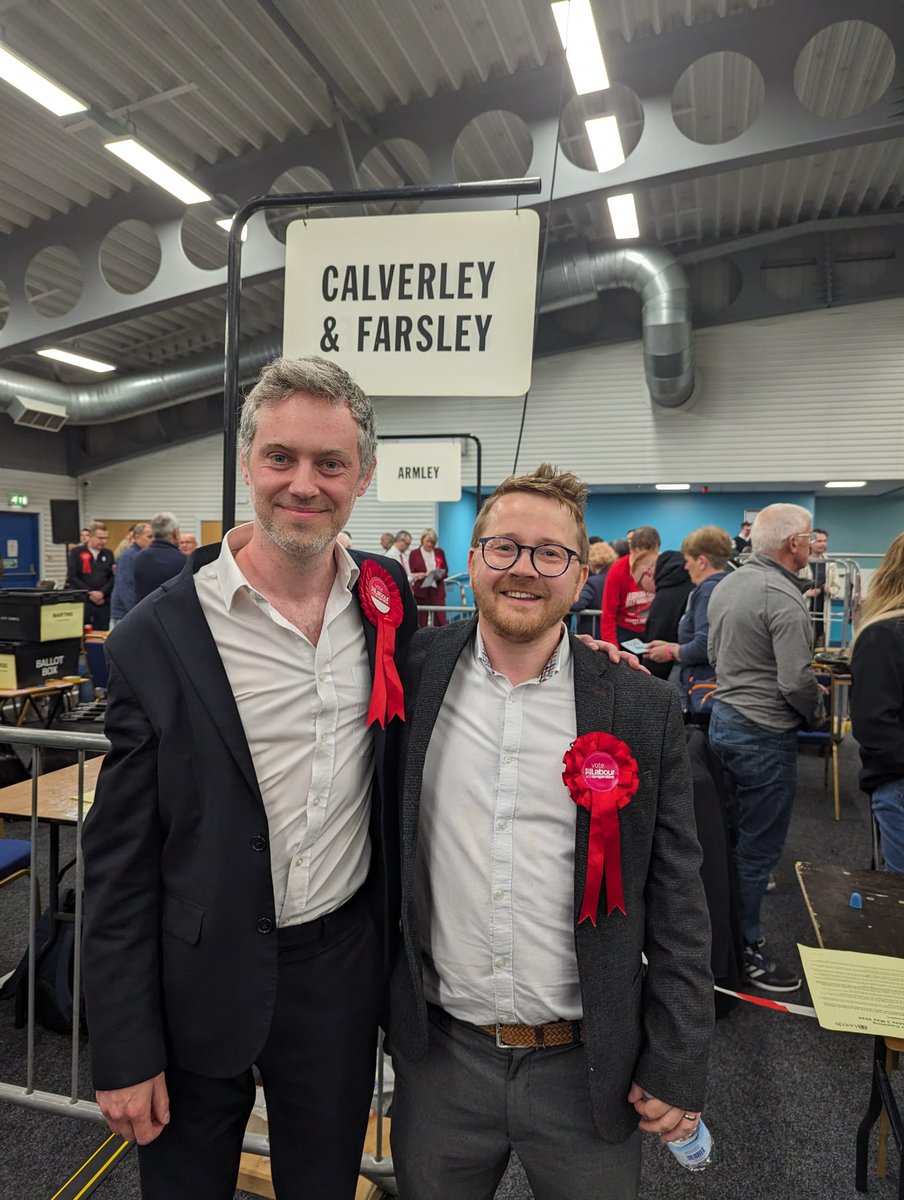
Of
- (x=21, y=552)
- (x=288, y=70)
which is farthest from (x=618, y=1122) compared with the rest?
(x=21, y=552)

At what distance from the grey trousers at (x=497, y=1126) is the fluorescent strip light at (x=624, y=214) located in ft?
22.9

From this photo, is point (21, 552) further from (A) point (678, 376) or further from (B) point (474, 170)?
(A) point (678, 376)

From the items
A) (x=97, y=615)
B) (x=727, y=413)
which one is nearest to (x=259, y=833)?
(x=97, y=615)

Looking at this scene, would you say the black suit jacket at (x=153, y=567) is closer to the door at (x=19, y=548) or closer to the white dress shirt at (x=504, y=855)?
the white dress shirt at (x=504, y=855)

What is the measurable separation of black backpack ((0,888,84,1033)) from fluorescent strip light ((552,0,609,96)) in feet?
14.5

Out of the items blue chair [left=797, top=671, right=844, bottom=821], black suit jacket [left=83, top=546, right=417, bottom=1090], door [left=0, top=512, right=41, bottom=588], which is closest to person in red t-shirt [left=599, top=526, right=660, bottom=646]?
blue chair [left=797, top=671, right=844, bottom=821]

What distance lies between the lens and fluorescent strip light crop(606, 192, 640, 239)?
6.81 metres

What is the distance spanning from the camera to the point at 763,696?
2805mm

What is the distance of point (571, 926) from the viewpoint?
47.0 inches

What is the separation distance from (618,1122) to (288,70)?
669 cm

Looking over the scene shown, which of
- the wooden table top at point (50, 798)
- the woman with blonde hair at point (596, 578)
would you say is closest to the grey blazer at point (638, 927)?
the wooden table top at point (50, 798)

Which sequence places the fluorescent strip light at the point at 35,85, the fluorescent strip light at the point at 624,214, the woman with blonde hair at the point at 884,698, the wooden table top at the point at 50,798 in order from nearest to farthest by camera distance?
the woman with blonde hair at the point at 884,698
the wooden table top at the point at 50,798
the fluorescent strip light at the point at 35,85
the fluorescent strip light at the point at 624,214

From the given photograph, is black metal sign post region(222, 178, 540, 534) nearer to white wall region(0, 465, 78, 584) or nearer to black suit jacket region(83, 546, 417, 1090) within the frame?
black suit jacket region(83, 546, 417, 1090)

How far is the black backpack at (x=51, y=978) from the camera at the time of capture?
246 cm
